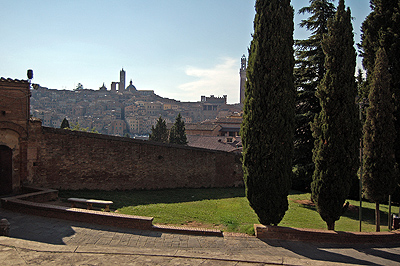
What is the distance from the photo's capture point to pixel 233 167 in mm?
20406

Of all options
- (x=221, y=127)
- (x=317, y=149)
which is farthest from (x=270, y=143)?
(x=221, y=127)

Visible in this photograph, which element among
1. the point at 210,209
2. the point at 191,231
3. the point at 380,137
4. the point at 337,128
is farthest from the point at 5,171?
the point at 380,137

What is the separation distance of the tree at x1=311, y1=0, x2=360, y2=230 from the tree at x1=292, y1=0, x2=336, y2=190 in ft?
22.5

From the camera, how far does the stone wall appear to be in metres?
14.6

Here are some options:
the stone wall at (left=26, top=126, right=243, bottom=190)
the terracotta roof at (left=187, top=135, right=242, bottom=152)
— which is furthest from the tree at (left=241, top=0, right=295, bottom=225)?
the terracotta roof at (left=187, top=135, right=242, bottom=152)

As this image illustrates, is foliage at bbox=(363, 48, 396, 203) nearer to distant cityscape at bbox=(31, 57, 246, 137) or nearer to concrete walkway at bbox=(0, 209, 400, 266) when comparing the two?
concrete walkway at bbox=(0, 209, 400, 266)

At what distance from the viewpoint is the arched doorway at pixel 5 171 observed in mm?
13281

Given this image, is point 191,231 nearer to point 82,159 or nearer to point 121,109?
point 82,159

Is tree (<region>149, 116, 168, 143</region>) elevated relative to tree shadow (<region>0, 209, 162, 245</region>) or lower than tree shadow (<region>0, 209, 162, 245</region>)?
elevated

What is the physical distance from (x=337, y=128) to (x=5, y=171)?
12479 mm

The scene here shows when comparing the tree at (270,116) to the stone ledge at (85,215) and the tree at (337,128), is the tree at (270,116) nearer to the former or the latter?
the tree at (337,128)

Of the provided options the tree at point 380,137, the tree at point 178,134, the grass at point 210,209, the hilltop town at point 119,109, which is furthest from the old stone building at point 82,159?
the hilltop town at point 119,109

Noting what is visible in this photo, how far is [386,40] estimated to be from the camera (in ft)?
40.0

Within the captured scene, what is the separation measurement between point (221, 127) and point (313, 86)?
155ft
